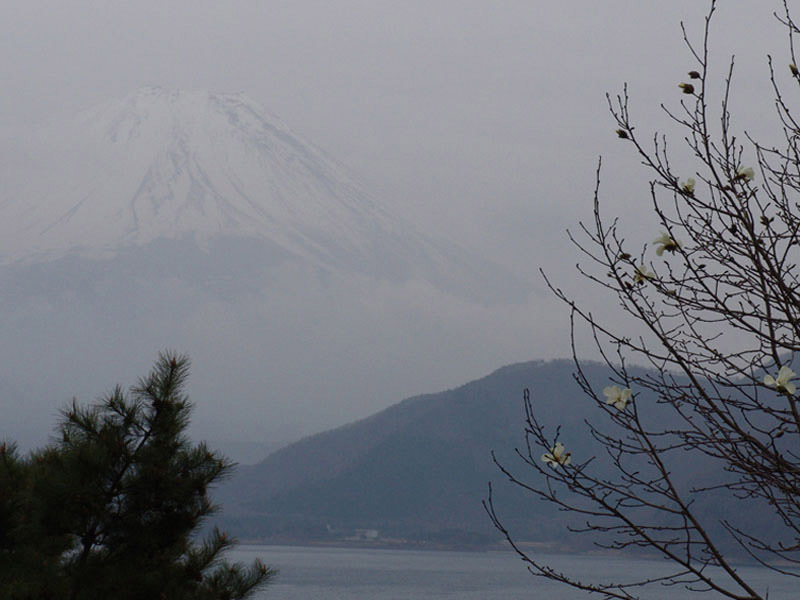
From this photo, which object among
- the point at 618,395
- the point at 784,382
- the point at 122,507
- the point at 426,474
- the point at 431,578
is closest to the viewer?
the point at 784,382

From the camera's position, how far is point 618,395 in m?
2.94

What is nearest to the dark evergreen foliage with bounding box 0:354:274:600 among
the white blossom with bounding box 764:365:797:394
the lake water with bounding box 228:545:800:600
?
the white blossom with bounding box 764:365:797:394

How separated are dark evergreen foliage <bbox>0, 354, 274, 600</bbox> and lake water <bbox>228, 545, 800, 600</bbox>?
95.5 feet

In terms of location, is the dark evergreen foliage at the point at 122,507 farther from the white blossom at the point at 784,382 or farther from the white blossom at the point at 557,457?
the white blossom at the point at 784,382

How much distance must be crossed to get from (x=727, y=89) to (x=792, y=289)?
0.74m

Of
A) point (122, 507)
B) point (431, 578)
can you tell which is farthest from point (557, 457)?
point (431, 578)

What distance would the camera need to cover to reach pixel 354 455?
14262cm

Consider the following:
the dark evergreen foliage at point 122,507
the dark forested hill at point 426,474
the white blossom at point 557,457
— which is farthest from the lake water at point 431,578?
the white blossom at point 557,457

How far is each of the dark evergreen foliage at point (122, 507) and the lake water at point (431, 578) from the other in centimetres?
2910

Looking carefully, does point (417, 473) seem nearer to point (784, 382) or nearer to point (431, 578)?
point (431, 578)

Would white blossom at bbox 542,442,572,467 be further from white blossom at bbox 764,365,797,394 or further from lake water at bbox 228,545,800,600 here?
lake water at bbox 228,545,800,600

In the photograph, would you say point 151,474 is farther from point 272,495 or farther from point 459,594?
point 272,495

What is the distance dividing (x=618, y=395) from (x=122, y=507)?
4.32m

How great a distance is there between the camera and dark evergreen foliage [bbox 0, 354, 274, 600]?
6176 millimetres
